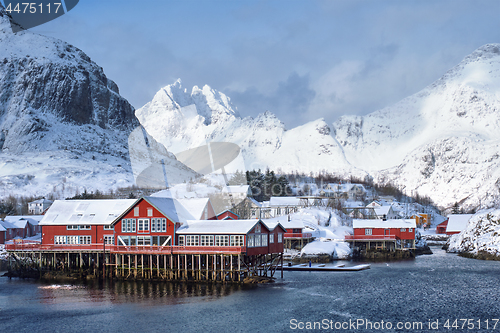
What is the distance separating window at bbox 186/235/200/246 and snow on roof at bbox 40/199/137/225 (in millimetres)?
10561

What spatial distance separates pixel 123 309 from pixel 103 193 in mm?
124872

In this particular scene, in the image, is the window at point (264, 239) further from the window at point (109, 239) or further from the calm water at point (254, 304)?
the window at point (109, 239)

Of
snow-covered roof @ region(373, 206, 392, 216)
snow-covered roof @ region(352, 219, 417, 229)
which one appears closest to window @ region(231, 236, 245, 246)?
snow-covered roof @ region(352, 219, 417, 229)

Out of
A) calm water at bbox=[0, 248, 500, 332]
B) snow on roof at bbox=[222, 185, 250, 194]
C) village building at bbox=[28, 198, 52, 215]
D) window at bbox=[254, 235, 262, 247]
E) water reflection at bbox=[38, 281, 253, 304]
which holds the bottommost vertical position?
calm water at bbox=[0, 248, 500, 332]

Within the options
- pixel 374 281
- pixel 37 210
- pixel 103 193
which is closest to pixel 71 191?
pixel 103 193

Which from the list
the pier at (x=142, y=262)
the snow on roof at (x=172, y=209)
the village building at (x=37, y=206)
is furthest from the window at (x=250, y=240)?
the village building at (x=37, y=206)

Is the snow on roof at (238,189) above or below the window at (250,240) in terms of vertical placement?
above

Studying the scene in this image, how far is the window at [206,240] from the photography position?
5744 centimetres

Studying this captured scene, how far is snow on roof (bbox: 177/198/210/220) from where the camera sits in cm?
6456

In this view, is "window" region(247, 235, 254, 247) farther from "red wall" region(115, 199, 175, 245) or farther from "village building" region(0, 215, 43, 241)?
"village building" region(0, 215, 43, 241)

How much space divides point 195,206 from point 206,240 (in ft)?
29.4

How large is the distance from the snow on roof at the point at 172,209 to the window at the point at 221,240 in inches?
228

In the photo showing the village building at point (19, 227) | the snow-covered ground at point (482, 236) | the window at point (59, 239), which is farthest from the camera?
the village building at point (19, 227)

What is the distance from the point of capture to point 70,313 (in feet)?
144
